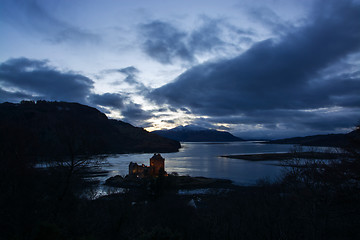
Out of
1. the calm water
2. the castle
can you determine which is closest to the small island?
the castle

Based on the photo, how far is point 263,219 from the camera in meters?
12.6

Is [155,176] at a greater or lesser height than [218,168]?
greater

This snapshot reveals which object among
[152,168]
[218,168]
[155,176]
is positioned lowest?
[218,168]

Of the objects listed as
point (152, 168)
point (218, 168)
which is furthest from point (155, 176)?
point (218, 168)

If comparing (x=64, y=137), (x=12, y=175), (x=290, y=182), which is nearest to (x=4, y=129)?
(x=64, y=137)

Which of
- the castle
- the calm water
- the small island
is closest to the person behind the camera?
the small island

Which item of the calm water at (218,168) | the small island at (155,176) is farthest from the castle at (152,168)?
the calm water at (218,168)

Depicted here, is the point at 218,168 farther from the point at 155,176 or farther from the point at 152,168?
the point at 155,176

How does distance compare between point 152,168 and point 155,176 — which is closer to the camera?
point 155,176

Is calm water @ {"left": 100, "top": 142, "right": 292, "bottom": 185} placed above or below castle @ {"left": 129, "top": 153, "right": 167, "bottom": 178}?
below

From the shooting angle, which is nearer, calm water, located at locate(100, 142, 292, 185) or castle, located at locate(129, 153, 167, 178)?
castle, located at locate(129, 153, 167, 178)

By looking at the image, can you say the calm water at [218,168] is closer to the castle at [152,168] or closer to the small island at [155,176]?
the small island at [155,176]

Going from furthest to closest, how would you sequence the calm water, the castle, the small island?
the calm water < the castle < the small island

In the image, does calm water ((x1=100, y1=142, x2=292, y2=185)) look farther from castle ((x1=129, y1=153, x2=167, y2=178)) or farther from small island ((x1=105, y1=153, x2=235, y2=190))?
castle ((x1=129, y1=153, x2=167, y2=178))
